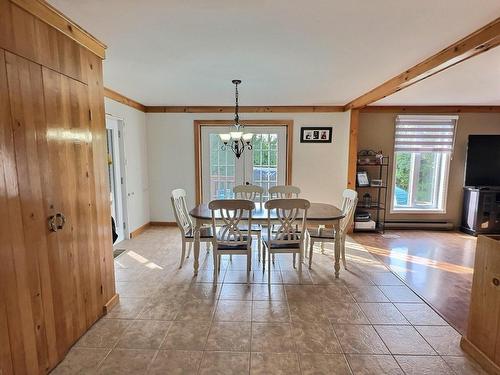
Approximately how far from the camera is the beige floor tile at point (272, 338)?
206cm

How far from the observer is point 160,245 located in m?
4.39

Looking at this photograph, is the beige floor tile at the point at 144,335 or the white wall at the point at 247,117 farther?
the white wall at the point at 247,117

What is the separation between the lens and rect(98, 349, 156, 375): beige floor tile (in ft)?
6.05

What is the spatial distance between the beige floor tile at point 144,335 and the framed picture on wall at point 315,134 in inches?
156

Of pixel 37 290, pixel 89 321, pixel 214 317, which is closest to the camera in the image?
pixel 37 290

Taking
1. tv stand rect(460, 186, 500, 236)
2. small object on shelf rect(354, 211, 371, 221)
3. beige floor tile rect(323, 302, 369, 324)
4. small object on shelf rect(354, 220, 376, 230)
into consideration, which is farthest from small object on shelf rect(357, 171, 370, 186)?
beige floor tile rect(323, 302, 369, 324)

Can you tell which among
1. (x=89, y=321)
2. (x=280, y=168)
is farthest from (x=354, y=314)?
(x=280, y=168)

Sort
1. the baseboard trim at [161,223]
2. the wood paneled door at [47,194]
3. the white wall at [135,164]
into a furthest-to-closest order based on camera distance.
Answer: the baseboard trim at [161,223] < the white wall at [135,164] < the wood paneled door at [47,194]

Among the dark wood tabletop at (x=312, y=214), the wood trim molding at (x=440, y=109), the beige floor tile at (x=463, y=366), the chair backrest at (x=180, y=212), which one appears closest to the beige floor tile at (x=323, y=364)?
the beige floor tile at (x=463, y=366)

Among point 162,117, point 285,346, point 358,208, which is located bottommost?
point 285,346

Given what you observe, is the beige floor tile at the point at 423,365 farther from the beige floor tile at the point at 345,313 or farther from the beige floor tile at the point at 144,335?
the beige floor tile at the point at 144,335

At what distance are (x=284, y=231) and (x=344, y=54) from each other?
6.16 feet

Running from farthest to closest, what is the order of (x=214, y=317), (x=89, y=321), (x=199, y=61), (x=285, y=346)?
(x=199, y=61)
(x=214, y=317)
(x=89, y=321)
(x=285, y=346)

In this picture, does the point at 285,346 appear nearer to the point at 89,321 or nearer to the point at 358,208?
the point at 89,321
